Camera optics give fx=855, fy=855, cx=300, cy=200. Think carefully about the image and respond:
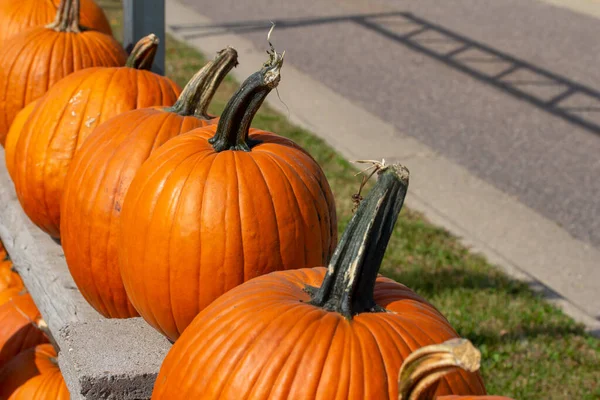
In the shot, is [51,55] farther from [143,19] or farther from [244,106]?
[244,106]

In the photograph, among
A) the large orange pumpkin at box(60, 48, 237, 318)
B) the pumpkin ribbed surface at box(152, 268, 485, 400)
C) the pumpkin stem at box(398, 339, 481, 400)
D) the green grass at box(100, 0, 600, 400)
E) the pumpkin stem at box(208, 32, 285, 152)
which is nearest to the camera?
the pumpkin stem at box(398, 339, 481, 400)

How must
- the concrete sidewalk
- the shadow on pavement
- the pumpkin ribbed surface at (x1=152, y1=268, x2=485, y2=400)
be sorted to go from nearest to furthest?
the pumpkin ribbed surface at (x1=152, y1=268, x2=485, y2=400) → the concrete sidewalk → the shadow on pavement

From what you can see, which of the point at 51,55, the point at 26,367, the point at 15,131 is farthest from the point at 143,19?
the point at 26,367

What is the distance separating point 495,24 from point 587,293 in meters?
6.44

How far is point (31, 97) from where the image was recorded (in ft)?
11.5

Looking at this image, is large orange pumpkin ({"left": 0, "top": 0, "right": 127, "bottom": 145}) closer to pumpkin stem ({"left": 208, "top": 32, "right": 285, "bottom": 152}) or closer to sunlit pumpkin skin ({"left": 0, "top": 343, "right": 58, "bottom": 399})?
sunlit pumpkin skin ({"left": 0, "top": 343, "right": 58, "bottom": 399})

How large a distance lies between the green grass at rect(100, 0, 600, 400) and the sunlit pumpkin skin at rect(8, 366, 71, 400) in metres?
1.81

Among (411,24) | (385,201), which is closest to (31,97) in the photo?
(385,201)

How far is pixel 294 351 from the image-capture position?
162cm

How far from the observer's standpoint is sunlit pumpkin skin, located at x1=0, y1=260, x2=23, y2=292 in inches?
152

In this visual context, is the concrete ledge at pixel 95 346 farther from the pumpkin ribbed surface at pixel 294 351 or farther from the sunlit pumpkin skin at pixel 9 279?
the sunlit pumpkin skin at pixel 9 279

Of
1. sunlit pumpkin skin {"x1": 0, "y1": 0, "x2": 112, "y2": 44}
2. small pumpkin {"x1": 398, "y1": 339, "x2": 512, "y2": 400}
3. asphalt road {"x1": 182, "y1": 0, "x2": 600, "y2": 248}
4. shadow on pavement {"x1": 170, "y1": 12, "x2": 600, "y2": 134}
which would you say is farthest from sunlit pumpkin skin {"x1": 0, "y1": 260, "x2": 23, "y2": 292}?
shadow on pavement {"x1": 170, "y1": 12, "x2": 600, "y2": 134}

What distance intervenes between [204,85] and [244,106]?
419mm

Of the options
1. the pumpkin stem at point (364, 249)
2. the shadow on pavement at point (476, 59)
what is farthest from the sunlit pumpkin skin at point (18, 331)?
the shadow on pavement at point (476, 59)
